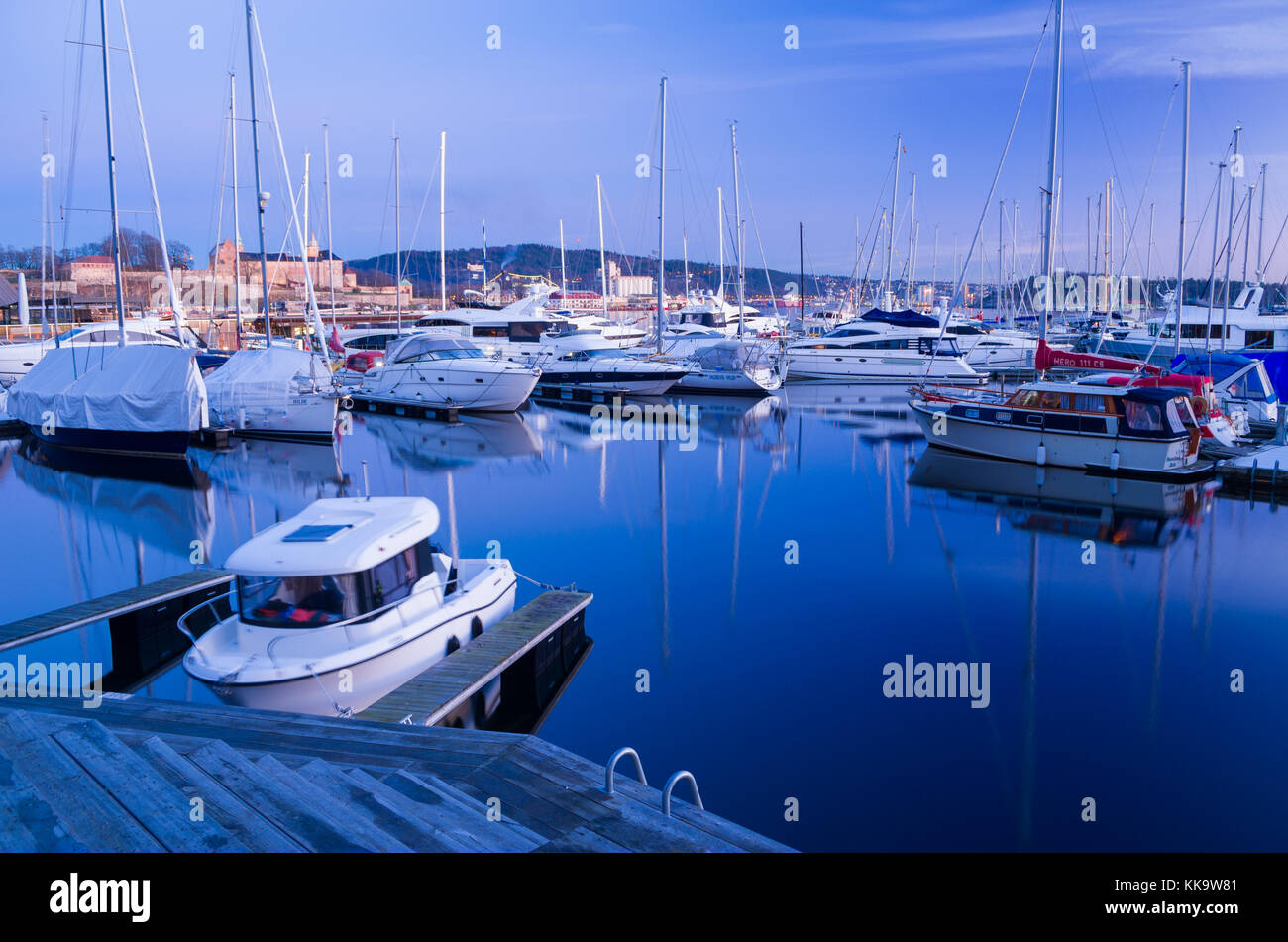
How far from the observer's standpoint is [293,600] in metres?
9.11

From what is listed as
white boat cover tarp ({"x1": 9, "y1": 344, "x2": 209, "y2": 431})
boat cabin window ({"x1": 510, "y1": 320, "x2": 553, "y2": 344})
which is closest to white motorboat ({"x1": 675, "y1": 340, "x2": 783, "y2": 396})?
boat cabin window ({"x1": 510, "y1": 320, "x2": 553, "y2": 344})

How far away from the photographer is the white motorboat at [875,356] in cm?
4416

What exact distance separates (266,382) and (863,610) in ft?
71.3

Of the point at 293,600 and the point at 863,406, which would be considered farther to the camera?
the point at 863,406

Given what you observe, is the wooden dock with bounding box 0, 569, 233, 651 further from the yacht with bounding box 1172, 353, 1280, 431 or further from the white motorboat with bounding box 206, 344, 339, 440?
the yacht with bounding box 1172, 353, 1280, 431

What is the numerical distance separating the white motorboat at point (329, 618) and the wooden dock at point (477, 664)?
46cm

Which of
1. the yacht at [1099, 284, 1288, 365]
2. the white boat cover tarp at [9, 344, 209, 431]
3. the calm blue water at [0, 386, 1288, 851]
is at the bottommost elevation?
the calm blue water at [0, 386, 1288, 851]

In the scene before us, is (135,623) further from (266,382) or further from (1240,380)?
(1240,380)

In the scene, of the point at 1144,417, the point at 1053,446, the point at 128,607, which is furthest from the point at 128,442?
the point at 1144,417

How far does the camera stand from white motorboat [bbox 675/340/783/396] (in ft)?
132

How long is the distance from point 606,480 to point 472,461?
183 inches

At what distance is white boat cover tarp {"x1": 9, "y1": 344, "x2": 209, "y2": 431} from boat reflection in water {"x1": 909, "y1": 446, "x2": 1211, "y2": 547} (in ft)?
63.7

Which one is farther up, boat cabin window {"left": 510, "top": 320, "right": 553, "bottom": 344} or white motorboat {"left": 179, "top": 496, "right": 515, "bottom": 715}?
boat cabin window {"left": 510, "top": 320, "right": 553, "bottom": 344}

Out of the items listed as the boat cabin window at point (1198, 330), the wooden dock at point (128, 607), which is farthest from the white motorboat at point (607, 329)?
the wooden dock at point (128, 607)
